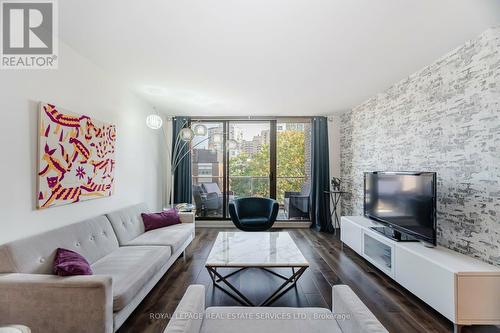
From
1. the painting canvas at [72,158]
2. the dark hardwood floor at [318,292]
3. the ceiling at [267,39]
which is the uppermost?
the ceiling at [267,39]

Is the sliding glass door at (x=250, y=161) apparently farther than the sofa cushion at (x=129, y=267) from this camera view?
Yes

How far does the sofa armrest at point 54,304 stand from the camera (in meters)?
1.52

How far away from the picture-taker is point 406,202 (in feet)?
8.74

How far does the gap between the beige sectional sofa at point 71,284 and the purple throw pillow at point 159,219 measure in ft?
3.08

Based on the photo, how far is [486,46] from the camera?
82.1 inches

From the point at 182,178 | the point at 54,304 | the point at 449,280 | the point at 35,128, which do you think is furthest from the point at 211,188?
the point at 449,280

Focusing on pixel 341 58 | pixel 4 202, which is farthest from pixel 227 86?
pixel 4 202

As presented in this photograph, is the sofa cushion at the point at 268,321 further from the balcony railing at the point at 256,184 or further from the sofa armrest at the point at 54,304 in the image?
the balcony railing at the point at 256,184

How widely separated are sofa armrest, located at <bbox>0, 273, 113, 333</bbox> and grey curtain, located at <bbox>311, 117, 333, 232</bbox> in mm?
4188

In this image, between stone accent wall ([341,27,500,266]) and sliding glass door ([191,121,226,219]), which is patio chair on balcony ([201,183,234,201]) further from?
stone accent wall ([341,27,500,266])

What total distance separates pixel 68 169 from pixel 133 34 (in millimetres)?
1383

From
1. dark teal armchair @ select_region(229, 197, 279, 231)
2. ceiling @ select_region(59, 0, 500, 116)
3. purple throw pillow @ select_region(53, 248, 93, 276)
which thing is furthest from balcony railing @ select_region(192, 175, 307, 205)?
purple throw pillow @ select_region(53, 248, 93, 276)

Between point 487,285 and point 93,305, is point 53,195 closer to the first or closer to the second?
point 93,305

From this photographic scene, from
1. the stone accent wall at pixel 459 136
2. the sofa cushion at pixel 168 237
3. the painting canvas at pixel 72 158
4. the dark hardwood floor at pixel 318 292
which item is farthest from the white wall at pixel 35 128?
the stone accent wall at pixel 459 136
